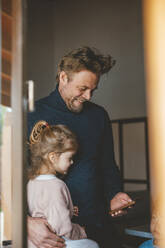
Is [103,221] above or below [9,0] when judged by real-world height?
below

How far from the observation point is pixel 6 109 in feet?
4.45

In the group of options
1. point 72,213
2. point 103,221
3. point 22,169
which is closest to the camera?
point 22,169

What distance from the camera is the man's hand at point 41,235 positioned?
1437mm

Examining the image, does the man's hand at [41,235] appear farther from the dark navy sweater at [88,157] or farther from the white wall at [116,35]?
the white wall at [116,35]

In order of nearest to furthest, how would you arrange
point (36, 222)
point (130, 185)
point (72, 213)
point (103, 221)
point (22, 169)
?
point (22, 169) → point (36, 222) → point (72, 213) → point (103, 221) → point (130, 185)

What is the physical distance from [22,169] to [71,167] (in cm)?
38

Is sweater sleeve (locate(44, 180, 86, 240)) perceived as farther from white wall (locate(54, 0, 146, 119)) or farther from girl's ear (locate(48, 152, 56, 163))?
white wall (locate(54, 0, 146, 119))

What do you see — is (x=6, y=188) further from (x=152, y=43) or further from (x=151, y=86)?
(x=152, y=43)

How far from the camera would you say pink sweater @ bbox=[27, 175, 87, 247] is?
145 cm

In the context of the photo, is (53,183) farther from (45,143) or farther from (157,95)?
(157,95)

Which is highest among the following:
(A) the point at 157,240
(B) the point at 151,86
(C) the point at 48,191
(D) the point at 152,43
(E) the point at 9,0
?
(E) the point at 9,0

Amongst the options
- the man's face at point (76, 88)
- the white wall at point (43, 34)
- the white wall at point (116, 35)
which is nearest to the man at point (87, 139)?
the man's face at point (76, 88)

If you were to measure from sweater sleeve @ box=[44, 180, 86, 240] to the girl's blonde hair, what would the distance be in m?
0.13

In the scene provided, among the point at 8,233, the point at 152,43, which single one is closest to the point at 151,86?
the point at 152,43
